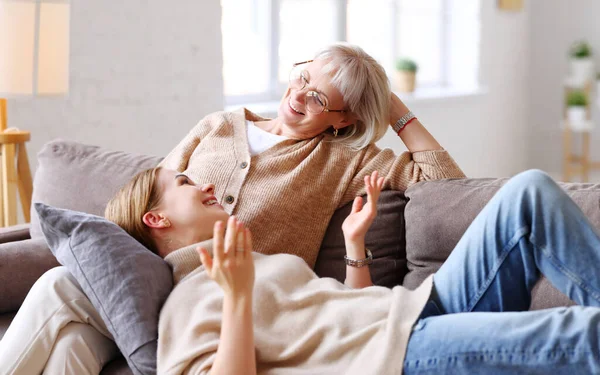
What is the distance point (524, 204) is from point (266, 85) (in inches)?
123

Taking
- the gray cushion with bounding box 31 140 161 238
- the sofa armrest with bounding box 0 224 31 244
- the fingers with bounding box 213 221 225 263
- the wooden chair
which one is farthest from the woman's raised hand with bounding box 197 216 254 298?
the wooden chair

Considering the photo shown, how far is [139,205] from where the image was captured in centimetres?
192

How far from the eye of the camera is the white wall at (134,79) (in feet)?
10.6

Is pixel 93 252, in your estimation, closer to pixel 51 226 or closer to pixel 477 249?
pixel 51 226

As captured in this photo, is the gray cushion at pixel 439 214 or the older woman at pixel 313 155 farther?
the older woman at pixel 313 155

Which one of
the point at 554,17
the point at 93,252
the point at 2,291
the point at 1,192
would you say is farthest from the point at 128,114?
the point at 554,17

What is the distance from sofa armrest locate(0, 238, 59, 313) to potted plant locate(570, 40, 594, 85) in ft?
19.0

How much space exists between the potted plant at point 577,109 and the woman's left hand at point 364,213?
525 centimetres

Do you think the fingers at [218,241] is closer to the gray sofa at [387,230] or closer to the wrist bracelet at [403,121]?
Answer: the gray sofa at [387,230]

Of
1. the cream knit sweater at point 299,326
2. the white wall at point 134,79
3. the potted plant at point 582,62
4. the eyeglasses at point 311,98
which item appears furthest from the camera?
the potted plant at point 582,62

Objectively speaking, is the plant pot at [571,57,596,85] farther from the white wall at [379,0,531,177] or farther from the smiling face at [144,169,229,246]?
the smiling face at [144,169,229,246]

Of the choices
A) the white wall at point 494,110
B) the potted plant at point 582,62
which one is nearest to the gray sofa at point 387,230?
the white wall at point 494,110

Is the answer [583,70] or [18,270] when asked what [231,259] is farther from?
[583,70]

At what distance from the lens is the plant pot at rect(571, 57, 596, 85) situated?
6855 mm
